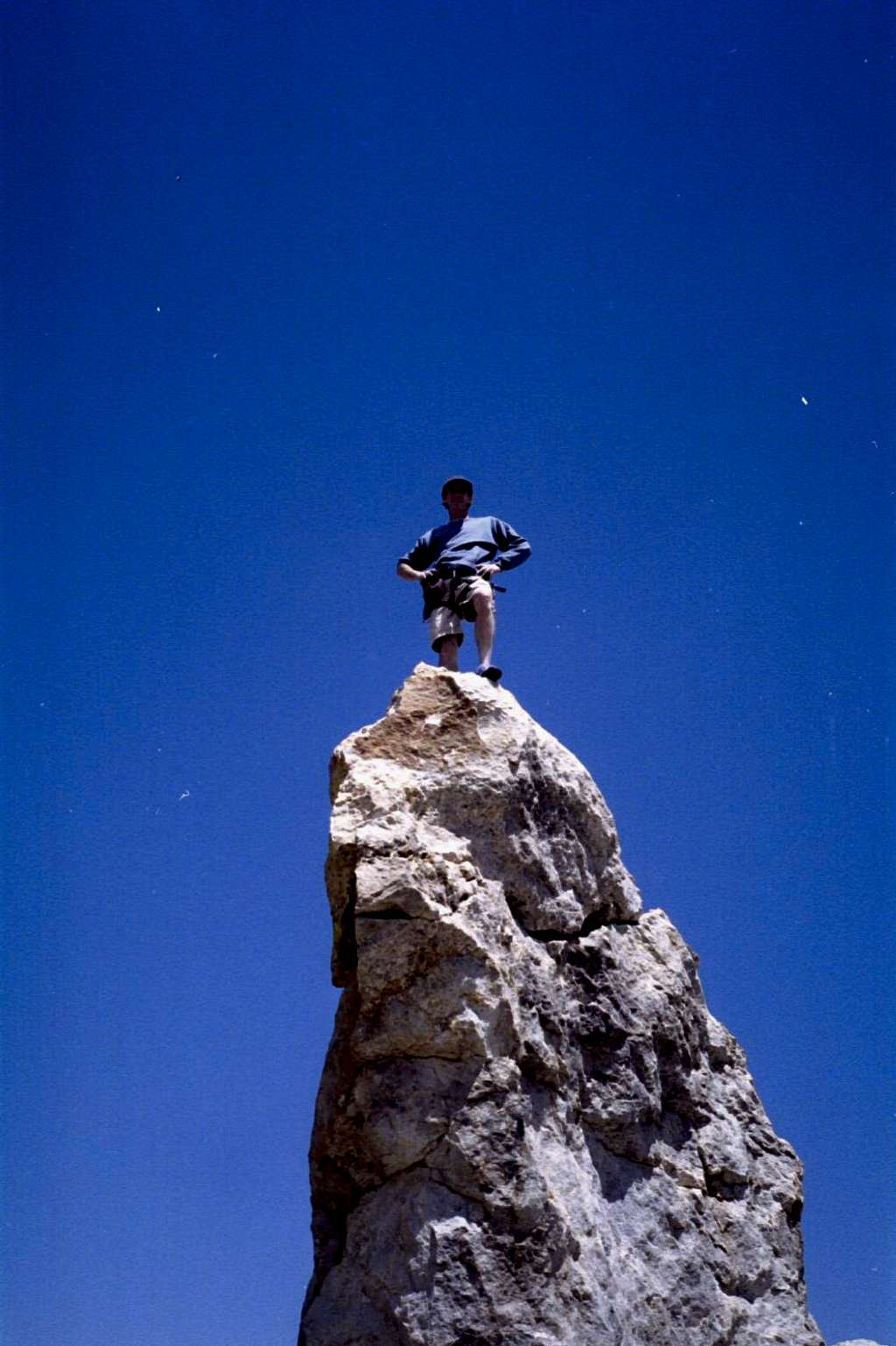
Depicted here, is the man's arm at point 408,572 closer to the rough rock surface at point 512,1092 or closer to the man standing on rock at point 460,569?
the man standing on rock at point 460,569

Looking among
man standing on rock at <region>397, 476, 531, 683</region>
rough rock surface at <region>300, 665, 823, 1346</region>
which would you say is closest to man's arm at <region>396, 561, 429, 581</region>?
man standing on rock at <region>397, 476, 531, 683</region>

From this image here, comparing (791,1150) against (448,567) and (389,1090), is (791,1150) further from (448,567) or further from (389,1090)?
(448,567)

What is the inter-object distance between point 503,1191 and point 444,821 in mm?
2258

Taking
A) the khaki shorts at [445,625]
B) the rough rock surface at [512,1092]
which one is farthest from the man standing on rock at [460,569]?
the rough rock surface at [512,1092]

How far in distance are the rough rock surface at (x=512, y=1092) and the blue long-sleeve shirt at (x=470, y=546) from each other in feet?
4.87

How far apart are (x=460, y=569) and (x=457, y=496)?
A: 734 mm

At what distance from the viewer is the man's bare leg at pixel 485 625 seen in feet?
36.6

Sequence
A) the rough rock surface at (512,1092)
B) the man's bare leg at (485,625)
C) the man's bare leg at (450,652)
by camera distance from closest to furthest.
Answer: the rough rock surface at (512,1092), the man's bare leg at (485,625), the man's bare leg at (450,652)

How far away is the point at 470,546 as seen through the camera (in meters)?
11.7

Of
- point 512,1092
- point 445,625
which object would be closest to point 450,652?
point 445,625

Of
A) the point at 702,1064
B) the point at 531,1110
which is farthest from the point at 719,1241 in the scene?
the point at 531,1110

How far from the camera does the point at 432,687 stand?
10.1 metres

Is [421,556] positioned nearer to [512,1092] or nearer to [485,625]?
[485,625]

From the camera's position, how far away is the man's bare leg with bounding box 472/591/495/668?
11.1 metres
